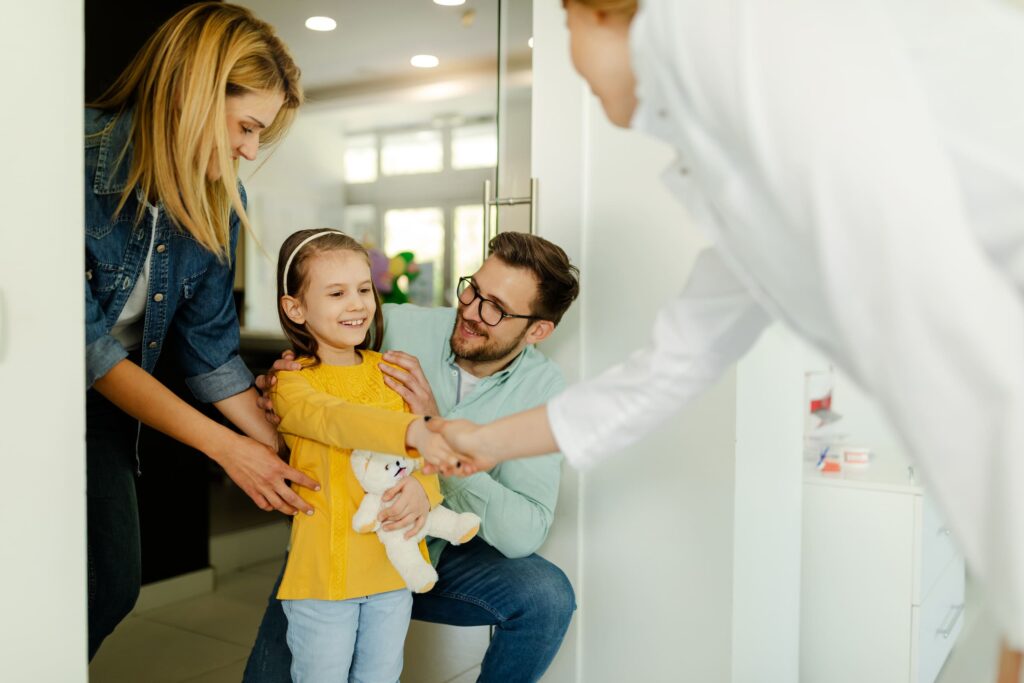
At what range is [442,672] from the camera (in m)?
2.44

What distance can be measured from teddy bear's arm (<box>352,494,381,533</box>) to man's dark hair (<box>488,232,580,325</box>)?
21.7 inches

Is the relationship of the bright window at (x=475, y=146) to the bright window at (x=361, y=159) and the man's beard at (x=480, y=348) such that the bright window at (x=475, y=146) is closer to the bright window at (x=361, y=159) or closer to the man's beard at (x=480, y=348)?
the bright window at (x=361, y=159)

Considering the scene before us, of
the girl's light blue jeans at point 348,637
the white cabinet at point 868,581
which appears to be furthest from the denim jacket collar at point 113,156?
the white cabinet at point 868,581

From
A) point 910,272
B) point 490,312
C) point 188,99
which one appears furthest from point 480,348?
point 910,272

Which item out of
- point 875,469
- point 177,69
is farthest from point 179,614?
point 875,469

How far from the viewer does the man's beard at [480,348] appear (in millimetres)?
1929

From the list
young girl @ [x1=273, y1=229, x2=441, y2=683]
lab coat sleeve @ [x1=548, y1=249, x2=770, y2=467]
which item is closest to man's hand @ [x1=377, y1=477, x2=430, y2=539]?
young girl @ [x1=273, y1=229, x2=441, y2=683]

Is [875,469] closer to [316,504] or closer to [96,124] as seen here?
[316,504]

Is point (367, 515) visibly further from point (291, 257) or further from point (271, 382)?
point (291, 257)

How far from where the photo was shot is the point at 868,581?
2436 mm

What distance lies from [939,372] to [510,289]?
120 centimetres

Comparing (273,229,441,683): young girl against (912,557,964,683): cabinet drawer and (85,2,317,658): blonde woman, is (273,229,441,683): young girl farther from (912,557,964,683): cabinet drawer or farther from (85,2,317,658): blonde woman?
(912,557,964,683): cabinet drawer

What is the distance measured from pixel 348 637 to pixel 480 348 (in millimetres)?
631

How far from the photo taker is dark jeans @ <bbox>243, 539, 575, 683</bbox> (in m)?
1.84
